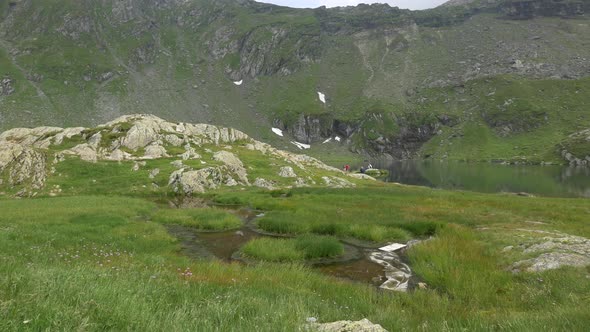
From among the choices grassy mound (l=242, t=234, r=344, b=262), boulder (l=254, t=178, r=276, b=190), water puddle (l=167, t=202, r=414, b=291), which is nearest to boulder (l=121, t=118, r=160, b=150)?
boulder (l=254, t=178, r=276, b=190)

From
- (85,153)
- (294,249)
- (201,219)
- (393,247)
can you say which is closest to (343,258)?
(294,249)

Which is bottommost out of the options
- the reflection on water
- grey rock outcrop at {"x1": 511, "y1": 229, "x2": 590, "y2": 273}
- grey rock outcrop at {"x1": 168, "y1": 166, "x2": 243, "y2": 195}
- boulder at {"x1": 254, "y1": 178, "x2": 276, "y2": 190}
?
the reflection on water

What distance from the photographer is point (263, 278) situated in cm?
1277

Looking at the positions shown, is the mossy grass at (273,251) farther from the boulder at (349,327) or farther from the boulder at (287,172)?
the boulder at (287,172)

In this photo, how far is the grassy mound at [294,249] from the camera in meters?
21.0

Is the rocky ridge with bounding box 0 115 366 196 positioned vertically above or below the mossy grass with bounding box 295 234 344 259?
below

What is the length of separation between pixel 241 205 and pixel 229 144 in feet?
177

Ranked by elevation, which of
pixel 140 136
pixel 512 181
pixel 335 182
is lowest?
pixel 512 181

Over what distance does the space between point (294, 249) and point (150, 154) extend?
190ft

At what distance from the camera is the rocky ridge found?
175 feet

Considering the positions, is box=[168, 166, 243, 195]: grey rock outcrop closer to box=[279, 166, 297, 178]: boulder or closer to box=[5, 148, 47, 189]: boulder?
box=[279, 166, 297, 178]: boulder

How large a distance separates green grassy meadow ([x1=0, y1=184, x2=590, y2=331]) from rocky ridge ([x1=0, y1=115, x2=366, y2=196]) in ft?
57.4

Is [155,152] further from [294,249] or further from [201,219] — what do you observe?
[294,249]

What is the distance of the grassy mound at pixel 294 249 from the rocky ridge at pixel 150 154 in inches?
1366
